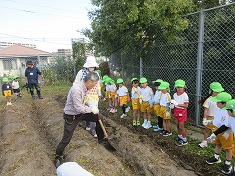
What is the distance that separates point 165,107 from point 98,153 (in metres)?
2.08

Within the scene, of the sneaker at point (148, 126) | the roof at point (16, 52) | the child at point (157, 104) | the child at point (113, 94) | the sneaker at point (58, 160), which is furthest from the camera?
the roof at point (16, 52)

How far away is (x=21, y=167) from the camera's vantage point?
4.26 metres

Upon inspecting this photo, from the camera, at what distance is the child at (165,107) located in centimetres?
553

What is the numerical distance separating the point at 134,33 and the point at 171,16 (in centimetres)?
137

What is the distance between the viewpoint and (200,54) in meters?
5.79

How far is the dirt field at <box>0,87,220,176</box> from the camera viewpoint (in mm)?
4105

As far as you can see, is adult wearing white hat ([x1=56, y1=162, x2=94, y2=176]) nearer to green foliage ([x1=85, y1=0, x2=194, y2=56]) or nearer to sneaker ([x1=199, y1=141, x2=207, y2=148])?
sneaker ([x1=199, y1=141, x2=207, y2=148])

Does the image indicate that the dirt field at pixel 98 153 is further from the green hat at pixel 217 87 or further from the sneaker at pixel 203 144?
the green hat at pixel 217 87

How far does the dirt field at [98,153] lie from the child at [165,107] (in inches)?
12.1

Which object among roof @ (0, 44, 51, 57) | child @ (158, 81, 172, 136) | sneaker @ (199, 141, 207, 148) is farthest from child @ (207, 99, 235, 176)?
roof @ (0, 44, 51, 57)

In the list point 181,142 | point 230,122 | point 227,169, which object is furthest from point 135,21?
point 227,169

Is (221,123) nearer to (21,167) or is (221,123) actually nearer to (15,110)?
(21,167)

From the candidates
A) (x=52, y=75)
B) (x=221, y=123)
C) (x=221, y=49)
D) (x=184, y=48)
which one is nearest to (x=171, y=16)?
(x=184, y=48)

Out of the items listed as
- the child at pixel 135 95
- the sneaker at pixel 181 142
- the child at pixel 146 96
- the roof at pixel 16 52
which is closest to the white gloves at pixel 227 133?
the sneaker at pixel 181 142
